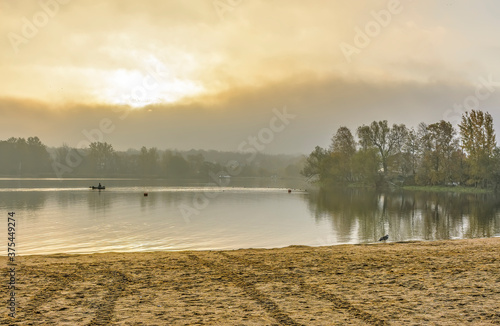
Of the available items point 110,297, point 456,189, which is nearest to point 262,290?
point 110,297

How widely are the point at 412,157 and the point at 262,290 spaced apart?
115179mm

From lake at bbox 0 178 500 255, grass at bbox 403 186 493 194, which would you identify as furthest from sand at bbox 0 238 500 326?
grass at bbox 403 186 493 194

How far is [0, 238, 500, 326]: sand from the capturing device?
895 cm

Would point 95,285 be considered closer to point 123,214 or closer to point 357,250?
point 357,250

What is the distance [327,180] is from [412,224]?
9512 cm

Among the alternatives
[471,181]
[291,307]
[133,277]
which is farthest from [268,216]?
[471,181]

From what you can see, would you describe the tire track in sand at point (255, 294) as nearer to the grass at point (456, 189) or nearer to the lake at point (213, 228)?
the lake at point (213, 228)

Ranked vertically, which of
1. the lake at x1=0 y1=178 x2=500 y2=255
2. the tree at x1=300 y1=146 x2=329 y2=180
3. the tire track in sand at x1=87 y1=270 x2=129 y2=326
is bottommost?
the lake at x1=0 y1=178 x2=500 y2=255

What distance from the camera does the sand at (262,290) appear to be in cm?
895

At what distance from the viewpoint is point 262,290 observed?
1138cm

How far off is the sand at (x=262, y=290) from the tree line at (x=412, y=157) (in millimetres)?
87195

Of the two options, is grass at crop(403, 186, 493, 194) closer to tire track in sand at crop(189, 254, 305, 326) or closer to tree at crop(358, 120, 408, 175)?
tree at crop(358, 120, 408, 175)

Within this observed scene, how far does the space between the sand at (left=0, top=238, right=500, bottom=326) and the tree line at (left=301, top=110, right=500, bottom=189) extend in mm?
87195

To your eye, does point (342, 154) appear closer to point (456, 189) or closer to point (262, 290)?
point (456, 189)
